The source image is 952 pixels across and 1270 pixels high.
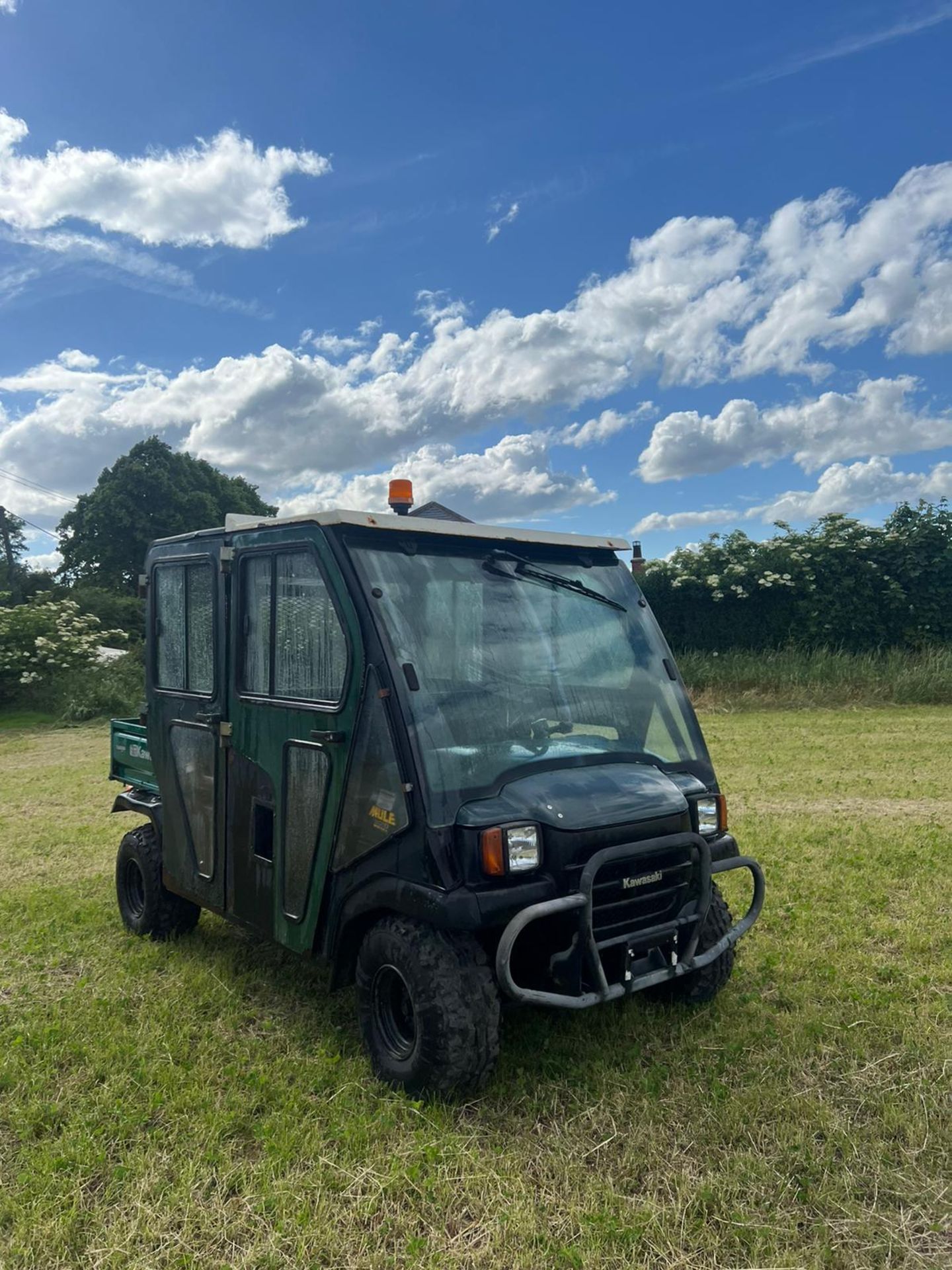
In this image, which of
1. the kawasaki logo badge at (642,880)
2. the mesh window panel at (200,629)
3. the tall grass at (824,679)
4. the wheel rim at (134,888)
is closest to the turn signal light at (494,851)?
the kawasaki logo badge at (642,880)

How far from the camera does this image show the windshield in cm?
346

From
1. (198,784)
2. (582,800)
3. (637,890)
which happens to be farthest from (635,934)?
(198,784)

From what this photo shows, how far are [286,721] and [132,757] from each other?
216cm

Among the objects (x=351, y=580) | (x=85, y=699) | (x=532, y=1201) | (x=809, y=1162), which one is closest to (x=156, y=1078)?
(x=532, y=1201)

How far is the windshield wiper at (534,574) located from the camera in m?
3.96

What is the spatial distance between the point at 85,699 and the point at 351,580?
15608 millimetres

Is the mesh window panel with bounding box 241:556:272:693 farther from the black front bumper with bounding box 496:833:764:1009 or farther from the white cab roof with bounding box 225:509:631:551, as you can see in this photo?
the black front bumper with bounding box 496:833:764:1009

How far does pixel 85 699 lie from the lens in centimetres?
1752

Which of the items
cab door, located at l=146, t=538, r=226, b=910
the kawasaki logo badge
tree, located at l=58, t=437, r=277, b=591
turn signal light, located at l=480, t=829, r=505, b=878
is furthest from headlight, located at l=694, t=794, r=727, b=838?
tree, located at l=58, t=437, r=277, b=591

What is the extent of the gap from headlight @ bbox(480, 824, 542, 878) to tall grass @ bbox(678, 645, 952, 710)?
1339cm

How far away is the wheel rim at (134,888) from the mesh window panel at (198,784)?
95 cm

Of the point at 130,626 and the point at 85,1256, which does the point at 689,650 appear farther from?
the point at 85,1256

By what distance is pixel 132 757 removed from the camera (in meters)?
5.67

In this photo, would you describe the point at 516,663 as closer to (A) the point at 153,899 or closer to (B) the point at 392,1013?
(B) the point at 392,1013
